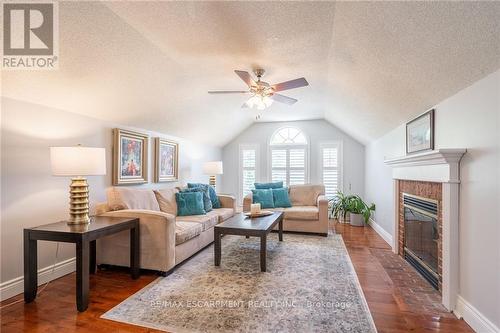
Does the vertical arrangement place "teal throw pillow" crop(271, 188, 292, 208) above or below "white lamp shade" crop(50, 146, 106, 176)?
below

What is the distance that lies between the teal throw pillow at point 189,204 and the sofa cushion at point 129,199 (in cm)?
38

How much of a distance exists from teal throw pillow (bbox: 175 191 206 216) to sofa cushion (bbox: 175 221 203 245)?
520 mm

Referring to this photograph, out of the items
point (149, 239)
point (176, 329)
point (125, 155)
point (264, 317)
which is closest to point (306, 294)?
point (264, 317)

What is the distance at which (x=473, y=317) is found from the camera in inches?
75.2

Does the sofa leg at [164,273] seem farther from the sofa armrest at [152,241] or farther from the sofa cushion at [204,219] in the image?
the sofa cushion at [204,219]

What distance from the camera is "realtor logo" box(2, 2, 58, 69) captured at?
1.83 m

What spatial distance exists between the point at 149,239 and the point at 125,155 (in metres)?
1.51

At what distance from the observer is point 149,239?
282 centimetres

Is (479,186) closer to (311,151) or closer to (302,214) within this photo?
(302,214)

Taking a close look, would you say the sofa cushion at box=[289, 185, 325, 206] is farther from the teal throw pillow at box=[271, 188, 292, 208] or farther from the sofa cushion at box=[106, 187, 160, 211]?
the sofa cushion at box=[106, 187, 160, 211]

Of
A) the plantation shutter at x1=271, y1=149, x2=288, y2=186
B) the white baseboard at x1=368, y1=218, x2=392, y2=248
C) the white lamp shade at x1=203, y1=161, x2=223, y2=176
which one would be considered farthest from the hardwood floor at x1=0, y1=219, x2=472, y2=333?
the plantation shutter at x1=271, y1=149, x2=288, y2=186

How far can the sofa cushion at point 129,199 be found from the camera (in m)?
3.07

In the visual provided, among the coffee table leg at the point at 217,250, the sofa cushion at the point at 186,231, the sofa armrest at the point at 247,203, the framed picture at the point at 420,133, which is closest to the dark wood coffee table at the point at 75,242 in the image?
the sofa cushion at the point at 186,231

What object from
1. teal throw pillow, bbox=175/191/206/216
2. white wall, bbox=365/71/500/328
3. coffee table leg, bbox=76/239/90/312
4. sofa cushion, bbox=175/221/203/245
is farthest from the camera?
teal throw pillow, bbox=175/191/206/216
